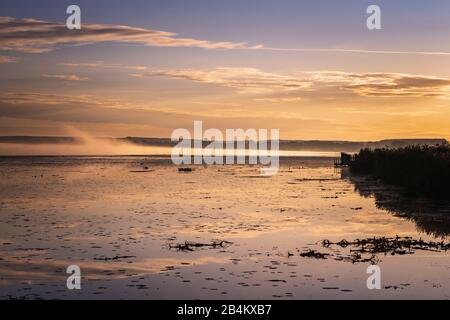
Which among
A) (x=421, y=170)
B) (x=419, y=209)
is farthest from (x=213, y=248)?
(x=421, y=170)

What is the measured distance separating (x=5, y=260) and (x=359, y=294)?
38.1 ft

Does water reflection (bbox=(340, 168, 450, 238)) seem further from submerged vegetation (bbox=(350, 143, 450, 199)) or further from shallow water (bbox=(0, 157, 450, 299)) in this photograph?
submerged vegetation (bbox=(350, 143, 450, 199))

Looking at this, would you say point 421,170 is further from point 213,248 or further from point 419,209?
point 213,248

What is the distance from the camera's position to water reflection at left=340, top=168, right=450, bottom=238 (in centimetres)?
2816

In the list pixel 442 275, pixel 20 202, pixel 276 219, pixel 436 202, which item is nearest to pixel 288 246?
pixel 442 275

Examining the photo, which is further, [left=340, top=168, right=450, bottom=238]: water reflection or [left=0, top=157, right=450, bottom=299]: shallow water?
[left=340, top=168, right=450, bottom=238]: water reflection

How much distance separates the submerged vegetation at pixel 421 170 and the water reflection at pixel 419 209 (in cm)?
135

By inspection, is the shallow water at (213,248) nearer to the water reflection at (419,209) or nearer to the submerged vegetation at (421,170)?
the water reflection at (419,209)

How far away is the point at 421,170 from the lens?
48.2 meters

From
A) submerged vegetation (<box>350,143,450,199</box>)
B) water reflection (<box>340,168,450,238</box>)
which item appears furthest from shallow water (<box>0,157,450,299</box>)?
submerged vegetation (<box>350,143,450,199</box>)

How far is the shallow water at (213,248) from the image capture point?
16.3 metres

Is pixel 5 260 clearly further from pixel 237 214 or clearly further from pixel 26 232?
pixel 237 214

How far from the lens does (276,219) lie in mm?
31766

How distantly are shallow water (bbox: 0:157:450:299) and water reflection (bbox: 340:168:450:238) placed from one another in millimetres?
63
